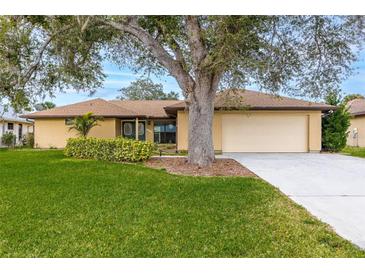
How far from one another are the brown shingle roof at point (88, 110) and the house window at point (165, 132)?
10.1 ft

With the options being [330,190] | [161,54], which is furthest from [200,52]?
[330,190]

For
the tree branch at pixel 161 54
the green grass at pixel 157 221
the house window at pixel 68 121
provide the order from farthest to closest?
the house window at pixel 68 121 < the tree branch at pixel 161 54 < the green grass at pixel 157 221

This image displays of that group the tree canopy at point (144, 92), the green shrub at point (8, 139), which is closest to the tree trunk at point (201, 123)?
the green shrub at point (8, 139)

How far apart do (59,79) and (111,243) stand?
11.3 metres

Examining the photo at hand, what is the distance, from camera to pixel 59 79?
45.6 feet

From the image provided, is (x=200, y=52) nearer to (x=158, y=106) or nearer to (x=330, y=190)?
(x=330, y=190)

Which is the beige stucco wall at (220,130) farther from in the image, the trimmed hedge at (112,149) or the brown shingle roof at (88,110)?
the brown shingle roof at (88,110)

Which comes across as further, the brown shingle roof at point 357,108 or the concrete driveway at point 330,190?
the brown shingle roof at point 357,108

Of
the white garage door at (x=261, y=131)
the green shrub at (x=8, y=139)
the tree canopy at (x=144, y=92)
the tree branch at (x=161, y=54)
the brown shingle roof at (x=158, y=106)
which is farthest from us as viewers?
the tree canopy at (x=144, y=92)

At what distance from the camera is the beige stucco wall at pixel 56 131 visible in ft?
73.9

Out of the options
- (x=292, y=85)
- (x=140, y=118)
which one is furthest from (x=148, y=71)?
(x=140, y=118)

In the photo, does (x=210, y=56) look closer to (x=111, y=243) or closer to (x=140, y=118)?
(x=111, y=243)

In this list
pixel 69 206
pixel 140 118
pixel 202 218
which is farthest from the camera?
pixel 140 118
